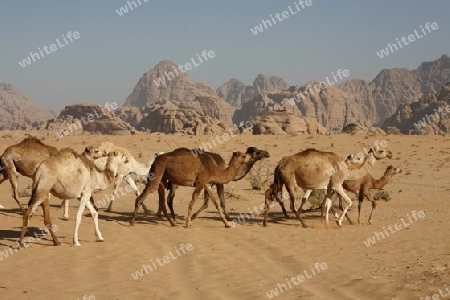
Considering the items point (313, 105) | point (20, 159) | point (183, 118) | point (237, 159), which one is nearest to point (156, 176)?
point (237, 159)

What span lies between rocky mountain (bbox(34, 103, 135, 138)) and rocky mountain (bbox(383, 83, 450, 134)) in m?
51.2

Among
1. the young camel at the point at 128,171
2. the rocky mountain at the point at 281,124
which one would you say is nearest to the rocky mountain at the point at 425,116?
the rocky mountain at the point at 281,124

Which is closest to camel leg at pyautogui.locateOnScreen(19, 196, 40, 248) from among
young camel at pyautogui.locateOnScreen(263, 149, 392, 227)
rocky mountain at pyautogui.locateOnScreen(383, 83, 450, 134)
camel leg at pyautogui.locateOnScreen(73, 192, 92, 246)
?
camel leg at pyautogui.locateOnScreen(73, 192, 92, 246)

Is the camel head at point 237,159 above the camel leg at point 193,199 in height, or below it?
above

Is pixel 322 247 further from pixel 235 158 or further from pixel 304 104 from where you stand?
pixel 304 104

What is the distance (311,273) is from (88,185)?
15.6 ft

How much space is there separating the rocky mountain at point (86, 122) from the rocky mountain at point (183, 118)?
16.3 ft

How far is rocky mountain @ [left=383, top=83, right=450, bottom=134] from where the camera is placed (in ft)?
341

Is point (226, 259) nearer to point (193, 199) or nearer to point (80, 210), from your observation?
point (80, 210)

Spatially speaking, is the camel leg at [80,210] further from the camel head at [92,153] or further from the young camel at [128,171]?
the young camel at [128,171]

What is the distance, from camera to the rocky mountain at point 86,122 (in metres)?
92.2

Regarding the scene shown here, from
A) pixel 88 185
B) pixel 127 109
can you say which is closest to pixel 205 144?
pixel 88 185

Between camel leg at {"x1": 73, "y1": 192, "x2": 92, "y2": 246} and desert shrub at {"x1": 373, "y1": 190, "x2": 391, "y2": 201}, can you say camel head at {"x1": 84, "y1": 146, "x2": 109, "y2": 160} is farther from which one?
desert shrub at {"x1": 373, "y1": 190, "x2": 391, "y2": 201}

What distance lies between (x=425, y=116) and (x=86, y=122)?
69.8 meters
